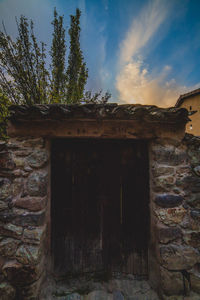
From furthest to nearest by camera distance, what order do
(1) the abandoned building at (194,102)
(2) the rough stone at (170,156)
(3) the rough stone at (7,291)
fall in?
1. (1) the abandoned building at (194,102)
2. (2) the rough stone at (170,156)
3. (3) the rough stone at (7,291)

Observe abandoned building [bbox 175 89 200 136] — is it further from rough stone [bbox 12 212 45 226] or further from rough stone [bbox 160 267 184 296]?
rough stone [bbox 12 212 45 226]

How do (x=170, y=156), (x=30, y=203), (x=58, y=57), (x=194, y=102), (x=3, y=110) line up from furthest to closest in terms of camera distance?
1. (x=194, y=102)
2. (x=58, y=57)
3. (x=3, y=110)
4. (x=170, y=156)
5. (x=30, y=203)

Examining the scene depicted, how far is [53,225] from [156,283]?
155 centimetres

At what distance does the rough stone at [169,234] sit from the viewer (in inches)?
57.4

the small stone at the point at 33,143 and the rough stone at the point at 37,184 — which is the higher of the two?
the small stone at the point at 33,143

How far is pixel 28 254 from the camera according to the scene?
1384mm

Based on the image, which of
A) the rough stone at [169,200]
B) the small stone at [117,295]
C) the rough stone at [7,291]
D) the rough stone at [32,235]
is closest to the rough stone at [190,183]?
the rough stone at [169,200]

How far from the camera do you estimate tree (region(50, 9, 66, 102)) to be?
4.55 meters

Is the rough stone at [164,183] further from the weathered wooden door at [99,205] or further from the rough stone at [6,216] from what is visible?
the rough stone at [6,216]

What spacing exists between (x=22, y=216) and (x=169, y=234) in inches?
70.2

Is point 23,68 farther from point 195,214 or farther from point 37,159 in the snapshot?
point 195,214

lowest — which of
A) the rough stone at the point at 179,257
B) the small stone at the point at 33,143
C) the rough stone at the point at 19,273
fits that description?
the rough stone at the point at 19,273

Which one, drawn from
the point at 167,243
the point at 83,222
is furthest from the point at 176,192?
the point at 83,222

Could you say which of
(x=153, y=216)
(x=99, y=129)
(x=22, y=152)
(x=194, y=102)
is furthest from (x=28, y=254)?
(x=194, y=102)
